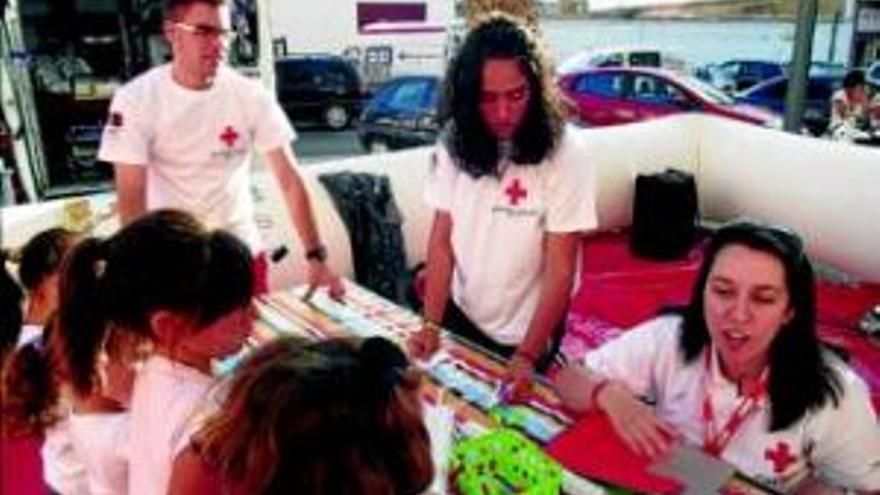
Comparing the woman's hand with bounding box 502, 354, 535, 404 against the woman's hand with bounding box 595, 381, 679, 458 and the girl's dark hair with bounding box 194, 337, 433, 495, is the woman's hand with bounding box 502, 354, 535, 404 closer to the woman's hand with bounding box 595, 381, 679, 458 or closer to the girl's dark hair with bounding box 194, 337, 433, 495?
the woman's hand with bounding box 595, 381, 679, 458

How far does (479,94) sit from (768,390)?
85 centimetres

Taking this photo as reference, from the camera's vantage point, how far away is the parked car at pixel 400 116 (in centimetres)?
887

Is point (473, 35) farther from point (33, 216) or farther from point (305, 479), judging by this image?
point (33, 216)

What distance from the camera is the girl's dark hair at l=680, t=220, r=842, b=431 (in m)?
1.66

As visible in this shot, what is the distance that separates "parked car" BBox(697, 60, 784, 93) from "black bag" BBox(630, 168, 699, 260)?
10348 millimetres

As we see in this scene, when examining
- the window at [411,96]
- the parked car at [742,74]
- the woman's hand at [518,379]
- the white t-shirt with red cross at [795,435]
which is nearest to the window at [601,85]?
the window at [411,96]

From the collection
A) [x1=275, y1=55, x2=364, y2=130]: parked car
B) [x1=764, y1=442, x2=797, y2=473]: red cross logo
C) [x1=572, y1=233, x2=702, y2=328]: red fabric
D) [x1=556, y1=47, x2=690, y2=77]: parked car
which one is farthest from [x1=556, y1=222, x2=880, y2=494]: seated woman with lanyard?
[x1=275, y1=55, x2=364, y2=130]: parked car

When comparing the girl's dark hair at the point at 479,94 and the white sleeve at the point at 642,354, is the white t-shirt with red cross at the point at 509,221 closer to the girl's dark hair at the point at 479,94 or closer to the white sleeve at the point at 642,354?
the girl's dark hair at the point at 479,94

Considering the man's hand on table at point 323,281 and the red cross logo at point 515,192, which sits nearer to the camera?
the red cross logo at point 515,192

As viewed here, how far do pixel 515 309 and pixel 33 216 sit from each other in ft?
6.18

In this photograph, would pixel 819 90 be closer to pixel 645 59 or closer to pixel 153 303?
pixel 645 59

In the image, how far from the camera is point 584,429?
5.77ft

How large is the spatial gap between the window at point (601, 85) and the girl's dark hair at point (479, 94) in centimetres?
866

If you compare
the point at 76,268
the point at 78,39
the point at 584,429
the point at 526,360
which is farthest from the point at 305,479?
the point at 78,39
